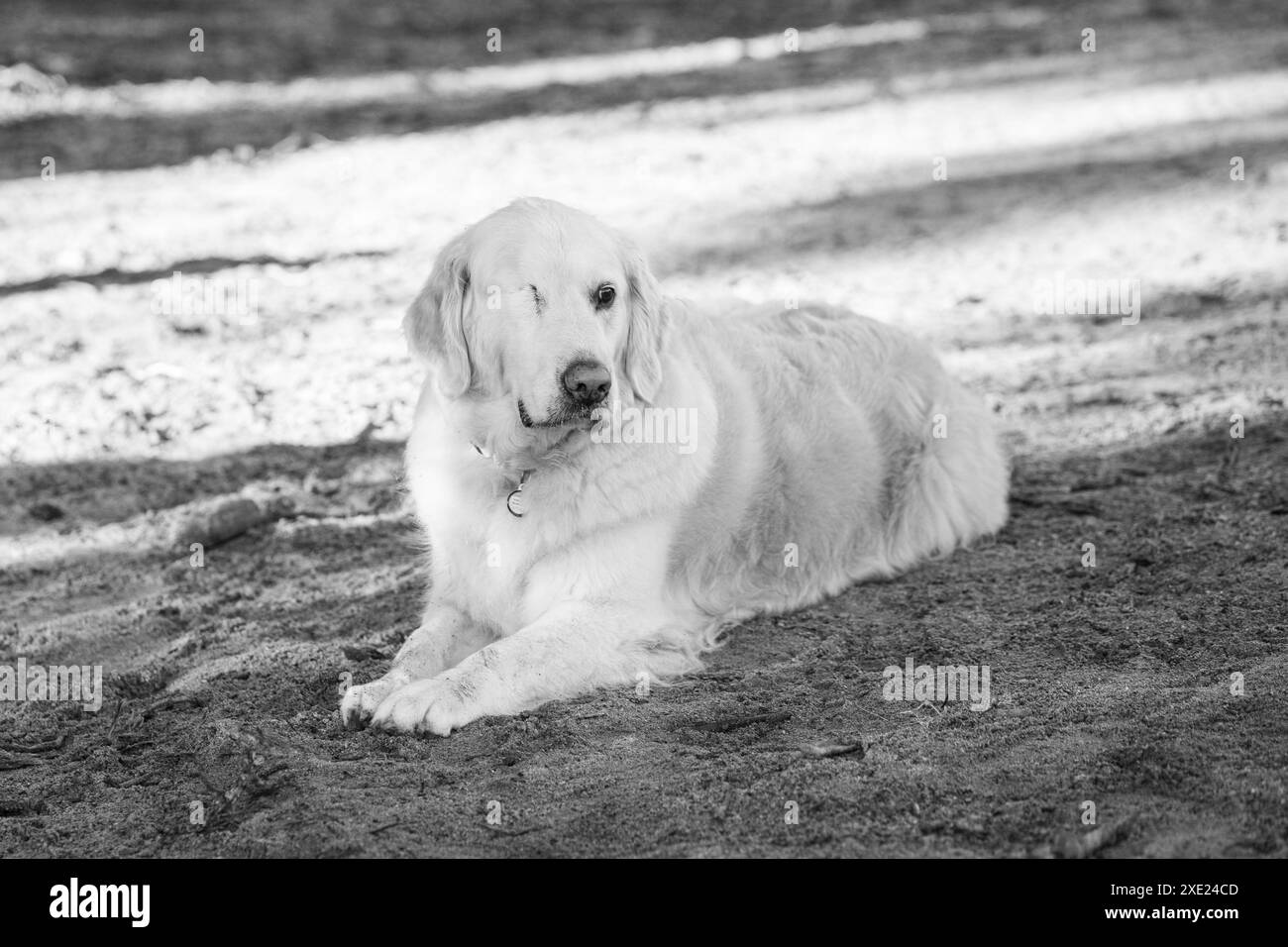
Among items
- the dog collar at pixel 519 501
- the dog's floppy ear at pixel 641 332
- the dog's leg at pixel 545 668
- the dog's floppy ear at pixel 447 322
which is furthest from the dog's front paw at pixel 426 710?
the dog's floppy ear at pixel 641 332

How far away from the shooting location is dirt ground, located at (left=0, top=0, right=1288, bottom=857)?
3.99 metres

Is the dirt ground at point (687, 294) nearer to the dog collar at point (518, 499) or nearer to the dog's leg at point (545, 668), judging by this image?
the dog's leg at point (545, 668)

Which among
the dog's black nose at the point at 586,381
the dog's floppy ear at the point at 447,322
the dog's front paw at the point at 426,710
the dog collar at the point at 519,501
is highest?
the dog's floppy ear at the point at 447,322

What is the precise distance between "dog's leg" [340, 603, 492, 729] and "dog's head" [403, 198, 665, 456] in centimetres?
73

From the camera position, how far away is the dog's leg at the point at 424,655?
Result: 15.0 feet

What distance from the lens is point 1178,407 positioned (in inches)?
279

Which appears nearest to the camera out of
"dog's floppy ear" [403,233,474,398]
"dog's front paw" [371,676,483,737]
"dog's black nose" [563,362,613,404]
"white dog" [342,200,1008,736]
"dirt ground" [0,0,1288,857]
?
"dirt ground" [0,0,1288,857]

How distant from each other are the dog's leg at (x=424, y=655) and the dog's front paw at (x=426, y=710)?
0.07 metres

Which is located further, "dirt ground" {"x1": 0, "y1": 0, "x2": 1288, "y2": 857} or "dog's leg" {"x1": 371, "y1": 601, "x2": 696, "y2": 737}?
"dog's leg" {"x1": 371, "y1": 601, "x2": 696, "y2": 737}

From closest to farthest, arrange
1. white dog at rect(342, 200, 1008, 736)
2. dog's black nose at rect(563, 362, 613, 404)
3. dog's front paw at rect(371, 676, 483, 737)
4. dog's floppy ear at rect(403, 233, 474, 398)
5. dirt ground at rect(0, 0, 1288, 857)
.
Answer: dirt ground at rect(0, 0, 1288, 857)
dog's front paw at rect(371, 676, 483, 737)
dog's black nose at rect(563, 362, 613, 404)
white dog at rect(342, 200, 1008, 736)
dog's floppy ear at rect(403, 233, 474, 398)

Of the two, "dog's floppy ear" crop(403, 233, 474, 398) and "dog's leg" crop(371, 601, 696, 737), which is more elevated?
"dog's floppy ear" crop(403, 233, 474, 398)

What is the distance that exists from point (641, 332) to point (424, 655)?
4.35 ft

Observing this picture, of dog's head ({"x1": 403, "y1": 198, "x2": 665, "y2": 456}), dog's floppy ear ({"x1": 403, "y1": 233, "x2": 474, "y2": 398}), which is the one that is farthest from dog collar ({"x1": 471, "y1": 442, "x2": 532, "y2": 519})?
dog's floppy ear ({"x1": 403, "y1": 233, "x2": 474, "y2": 398})

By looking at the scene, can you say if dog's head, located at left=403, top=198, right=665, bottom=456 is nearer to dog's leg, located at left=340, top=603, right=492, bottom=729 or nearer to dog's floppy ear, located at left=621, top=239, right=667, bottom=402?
dog's floppy ear, located at left=621, top=239, right=667, bottom=402
